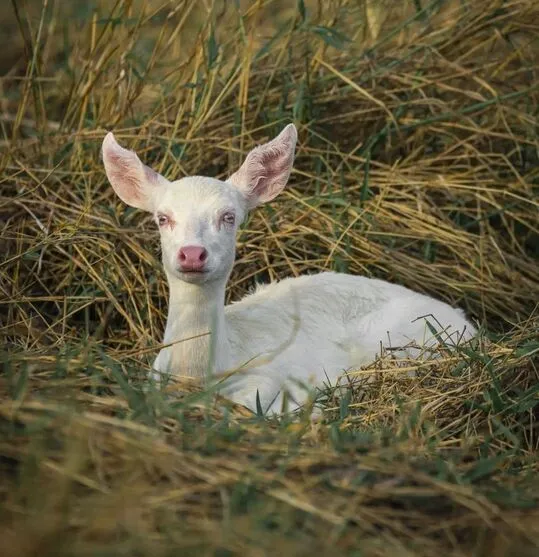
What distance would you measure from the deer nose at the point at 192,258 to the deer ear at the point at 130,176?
676mm

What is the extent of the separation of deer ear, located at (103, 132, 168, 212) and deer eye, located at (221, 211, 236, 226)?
1.44 feet

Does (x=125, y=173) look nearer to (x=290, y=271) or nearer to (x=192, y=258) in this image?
(x=192, y=258)

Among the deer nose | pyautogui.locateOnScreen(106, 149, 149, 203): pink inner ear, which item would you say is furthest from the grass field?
pyautogui.locateOnScreen(106, 149, 149, 203): pink inner ear

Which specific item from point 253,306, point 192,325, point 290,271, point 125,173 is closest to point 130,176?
point 125,173

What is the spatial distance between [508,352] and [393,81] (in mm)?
2752

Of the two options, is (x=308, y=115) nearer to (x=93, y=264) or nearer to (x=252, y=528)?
(x=93, y=264)

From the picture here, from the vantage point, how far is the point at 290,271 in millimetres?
6555

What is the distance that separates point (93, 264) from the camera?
6.05m

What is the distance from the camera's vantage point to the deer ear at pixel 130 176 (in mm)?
5293

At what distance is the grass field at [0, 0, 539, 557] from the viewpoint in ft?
10.7

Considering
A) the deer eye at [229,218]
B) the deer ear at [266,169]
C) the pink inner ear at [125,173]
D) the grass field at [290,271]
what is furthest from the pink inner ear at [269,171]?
the grass field at [290,271]

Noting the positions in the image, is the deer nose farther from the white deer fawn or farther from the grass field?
the grass field

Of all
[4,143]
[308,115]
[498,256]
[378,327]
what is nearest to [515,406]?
[378,327]

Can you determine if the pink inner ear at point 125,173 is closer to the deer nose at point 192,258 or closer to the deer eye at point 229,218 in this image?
the deer eye at point 229,218
